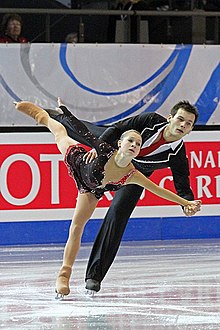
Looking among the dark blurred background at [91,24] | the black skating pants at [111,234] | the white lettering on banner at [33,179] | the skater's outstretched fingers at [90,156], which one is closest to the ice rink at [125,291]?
the black skating pants at [111,234]

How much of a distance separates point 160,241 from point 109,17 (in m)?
2.15

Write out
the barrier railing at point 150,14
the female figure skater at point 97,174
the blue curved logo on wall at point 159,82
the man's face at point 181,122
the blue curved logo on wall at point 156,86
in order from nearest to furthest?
A: the female figure skater at point 97,174, the man's face at point 181,122, the blue curved logo on wall at point 156,86, the blue curved logo on wall at point 159,82, the barrier railing at point 150,14

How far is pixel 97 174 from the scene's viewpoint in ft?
15.8

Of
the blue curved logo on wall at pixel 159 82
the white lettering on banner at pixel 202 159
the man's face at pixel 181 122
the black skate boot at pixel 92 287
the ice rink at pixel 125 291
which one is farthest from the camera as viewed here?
the white lettering on banner at pixel 202 159

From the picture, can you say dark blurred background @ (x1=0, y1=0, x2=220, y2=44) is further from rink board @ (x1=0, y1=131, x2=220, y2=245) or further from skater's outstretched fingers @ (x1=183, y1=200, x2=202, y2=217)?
skater's outstretched fingers @ (x1=183, y1=200, x2=202, y2=217)

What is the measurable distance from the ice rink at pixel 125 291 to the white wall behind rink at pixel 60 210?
0.30m

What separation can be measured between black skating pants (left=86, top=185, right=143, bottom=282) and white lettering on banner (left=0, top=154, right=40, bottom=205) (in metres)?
2.46

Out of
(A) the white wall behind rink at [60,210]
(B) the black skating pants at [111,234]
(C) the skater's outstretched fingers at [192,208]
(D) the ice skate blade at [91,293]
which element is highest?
(C) the skater's outstretched fingers at [192,208]

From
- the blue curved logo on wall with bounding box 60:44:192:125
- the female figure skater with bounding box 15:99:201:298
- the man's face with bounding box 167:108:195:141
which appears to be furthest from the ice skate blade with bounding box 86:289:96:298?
the blue curved logo on wall with bounding box 60:44:192:125

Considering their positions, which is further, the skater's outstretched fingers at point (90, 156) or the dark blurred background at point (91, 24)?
the dark blurred background at point (91, 24)

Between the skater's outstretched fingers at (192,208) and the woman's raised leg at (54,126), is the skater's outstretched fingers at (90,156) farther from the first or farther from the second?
the skater's outstretched fingers at (192,208)

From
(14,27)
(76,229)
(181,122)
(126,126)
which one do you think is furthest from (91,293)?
(14,27)

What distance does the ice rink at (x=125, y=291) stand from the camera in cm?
437

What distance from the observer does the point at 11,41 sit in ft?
25.3
